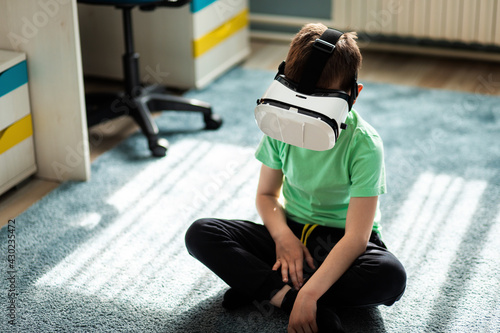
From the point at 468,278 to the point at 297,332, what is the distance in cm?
50

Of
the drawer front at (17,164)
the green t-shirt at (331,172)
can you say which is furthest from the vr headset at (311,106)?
the drawer front at (17,164)

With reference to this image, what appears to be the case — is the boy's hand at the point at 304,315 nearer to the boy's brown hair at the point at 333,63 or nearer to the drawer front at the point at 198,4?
the boy's brown hair at the point at 333,63

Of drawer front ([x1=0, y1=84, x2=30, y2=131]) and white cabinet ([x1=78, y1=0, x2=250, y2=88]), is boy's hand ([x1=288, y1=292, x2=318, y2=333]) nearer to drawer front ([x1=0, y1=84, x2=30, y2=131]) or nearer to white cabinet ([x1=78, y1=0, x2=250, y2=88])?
drawer front ([x1=0, y1=84, x2=30, y2=131])

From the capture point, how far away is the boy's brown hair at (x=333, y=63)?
1.26 meters

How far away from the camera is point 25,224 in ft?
6.10

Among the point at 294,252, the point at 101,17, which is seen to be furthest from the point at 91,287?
the point at 101,17

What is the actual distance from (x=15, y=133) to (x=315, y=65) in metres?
1.11

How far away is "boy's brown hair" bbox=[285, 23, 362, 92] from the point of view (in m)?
1.26

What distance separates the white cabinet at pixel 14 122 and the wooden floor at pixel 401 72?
0.93 feet

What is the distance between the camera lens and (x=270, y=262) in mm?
1507

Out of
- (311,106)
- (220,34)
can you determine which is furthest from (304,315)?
(220,34)

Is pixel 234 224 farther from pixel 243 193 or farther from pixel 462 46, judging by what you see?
pixel 462 46

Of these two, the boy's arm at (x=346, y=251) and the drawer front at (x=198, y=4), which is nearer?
the boy's arm at (x=346, y=251)

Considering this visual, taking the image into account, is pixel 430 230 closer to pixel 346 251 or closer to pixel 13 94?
pixel 346 251
